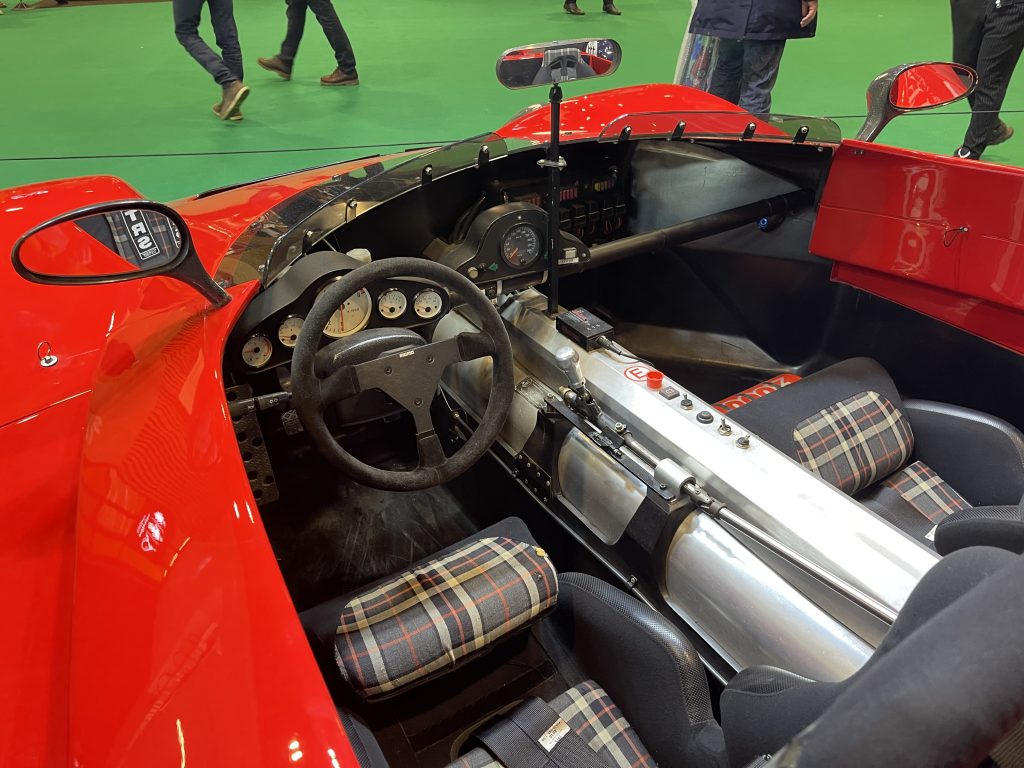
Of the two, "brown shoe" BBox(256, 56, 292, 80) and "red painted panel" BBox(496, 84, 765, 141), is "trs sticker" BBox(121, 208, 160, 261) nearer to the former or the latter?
"red painted panel" BBox(496, 84, 765, 141)

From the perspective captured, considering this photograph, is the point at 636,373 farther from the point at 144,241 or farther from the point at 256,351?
the point at 144,241

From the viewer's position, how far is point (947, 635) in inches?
23.5

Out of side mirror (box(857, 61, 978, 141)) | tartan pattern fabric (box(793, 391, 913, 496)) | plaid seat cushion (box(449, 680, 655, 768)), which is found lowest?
plaid seat cushion (box(449, 680, 655, 768))

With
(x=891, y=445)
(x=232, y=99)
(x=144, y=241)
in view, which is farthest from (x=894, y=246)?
(x=232, y=99)

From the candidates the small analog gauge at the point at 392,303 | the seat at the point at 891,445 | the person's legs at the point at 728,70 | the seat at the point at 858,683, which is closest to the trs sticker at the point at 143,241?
the small analog gauge at the point at 392,303

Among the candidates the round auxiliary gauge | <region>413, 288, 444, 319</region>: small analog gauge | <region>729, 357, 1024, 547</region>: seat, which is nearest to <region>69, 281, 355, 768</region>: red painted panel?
<region>413, 288, 444, 319</region>: small analog gauge

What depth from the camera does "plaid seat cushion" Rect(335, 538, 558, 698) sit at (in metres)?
1.43

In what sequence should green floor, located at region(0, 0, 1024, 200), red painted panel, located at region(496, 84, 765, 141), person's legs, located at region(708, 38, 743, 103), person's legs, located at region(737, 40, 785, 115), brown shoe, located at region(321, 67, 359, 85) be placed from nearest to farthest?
red painted panel, located at region(496, 84, 765, 141), person's legs, located at region(737, 40, 785, 115), person's legs, located at region(708, 38, 743, 103), green floor, located at region(0, 0, 1024, 200), brown shoe, located at region(321, 67, 359, 85)

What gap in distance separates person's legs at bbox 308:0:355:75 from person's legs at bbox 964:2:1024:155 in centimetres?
466

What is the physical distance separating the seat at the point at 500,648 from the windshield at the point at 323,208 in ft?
2.62

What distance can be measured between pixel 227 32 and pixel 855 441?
550 centimetres

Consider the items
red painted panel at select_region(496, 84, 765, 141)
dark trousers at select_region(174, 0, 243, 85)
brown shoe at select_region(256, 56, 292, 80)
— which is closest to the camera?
red painted panel at select_region(496, 84, 765, 141)

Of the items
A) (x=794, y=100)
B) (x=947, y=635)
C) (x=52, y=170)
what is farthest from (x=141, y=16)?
(x=947, y=635)

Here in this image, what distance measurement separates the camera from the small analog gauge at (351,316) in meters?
1.62
